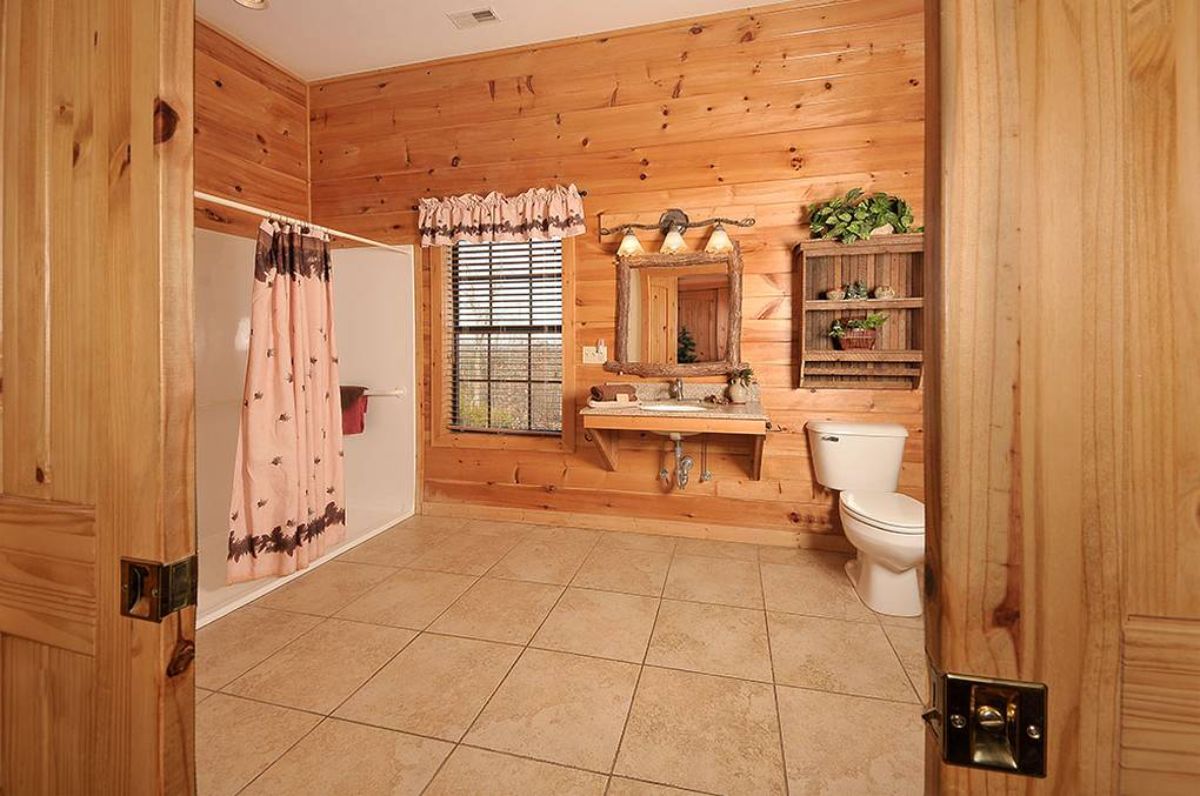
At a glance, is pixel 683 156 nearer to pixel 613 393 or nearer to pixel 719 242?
pixel 719 242

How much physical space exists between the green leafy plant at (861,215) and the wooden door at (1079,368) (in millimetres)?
2422

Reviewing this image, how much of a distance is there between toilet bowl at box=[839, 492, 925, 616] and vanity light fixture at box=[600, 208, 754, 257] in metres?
1.53

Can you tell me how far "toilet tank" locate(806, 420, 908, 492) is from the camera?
2.51 m

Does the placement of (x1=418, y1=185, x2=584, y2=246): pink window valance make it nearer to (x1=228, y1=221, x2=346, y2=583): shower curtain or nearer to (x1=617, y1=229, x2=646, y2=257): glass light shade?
(x1=617, y1=229, x2=646, y2=257): glass light shade

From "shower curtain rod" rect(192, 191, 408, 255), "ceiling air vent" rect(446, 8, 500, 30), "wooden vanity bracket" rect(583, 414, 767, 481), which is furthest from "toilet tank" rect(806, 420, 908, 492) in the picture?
"ceiling air vent" rect(446, 8, 500, 30)

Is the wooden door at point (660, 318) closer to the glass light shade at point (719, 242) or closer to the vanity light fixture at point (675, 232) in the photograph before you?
the vanity light fixture at point (675, 232)

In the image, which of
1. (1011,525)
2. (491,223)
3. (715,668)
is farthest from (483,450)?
(1011,525)

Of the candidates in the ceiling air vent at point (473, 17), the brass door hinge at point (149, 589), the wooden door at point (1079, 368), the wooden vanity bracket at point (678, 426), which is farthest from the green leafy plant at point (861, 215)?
the brass door hinge at point (149, 589)

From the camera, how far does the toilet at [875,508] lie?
2076mm

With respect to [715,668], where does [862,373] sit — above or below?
above

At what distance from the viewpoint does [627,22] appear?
9.48 ft

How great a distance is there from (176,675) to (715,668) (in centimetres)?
166

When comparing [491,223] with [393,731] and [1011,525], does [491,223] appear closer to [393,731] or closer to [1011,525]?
[393,731]

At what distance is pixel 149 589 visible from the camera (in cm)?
57
